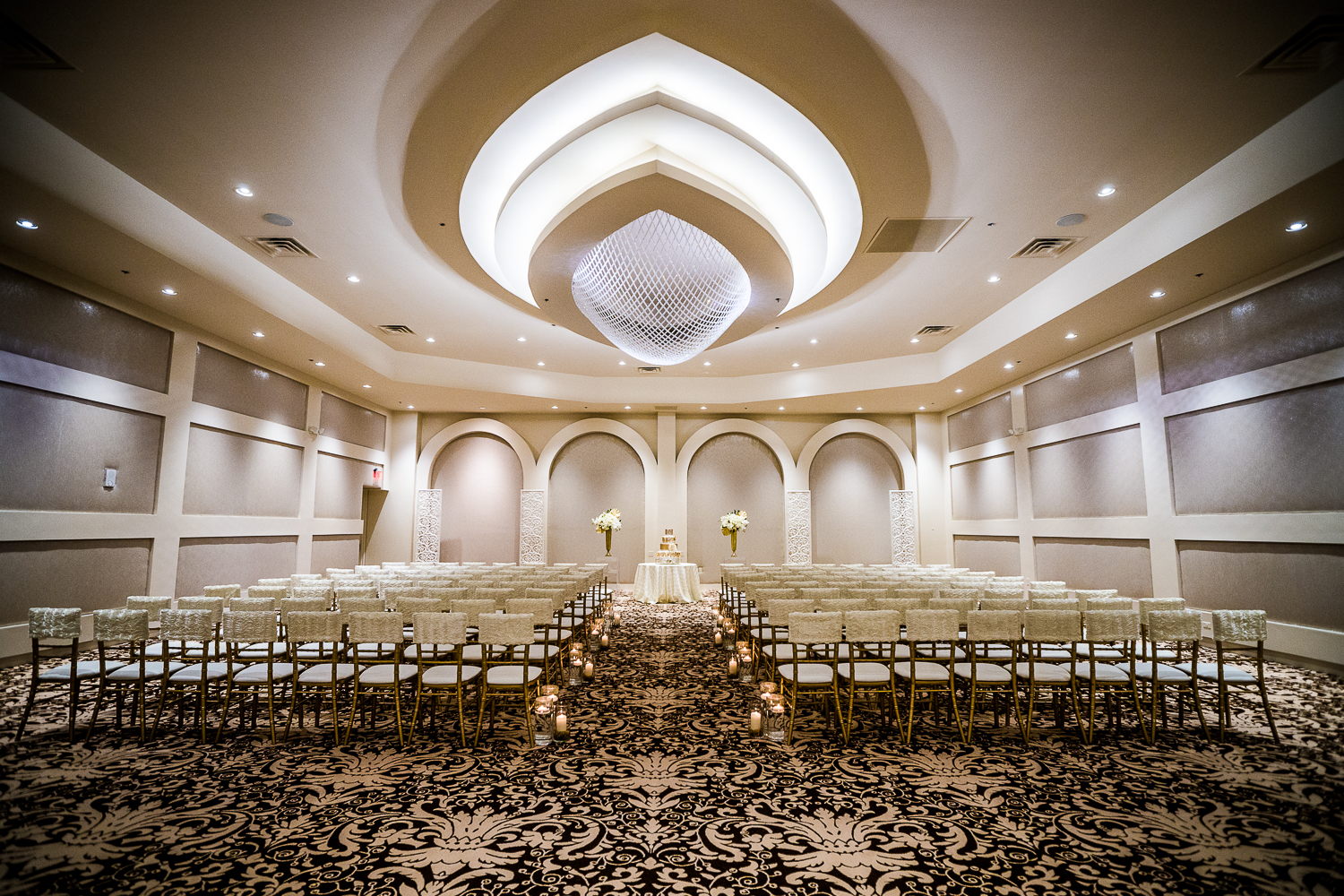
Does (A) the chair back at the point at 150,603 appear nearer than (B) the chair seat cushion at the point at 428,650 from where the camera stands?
No

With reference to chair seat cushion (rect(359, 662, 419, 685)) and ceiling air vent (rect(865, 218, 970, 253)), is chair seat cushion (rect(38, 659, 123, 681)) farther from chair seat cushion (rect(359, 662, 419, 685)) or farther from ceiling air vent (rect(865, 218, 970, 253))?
ceiling air vent (rect(865, 218, 970, 253))

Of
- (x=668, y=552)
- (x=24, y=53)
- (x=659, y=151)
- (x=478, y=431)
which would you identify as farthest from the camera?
(x=478, y=431)

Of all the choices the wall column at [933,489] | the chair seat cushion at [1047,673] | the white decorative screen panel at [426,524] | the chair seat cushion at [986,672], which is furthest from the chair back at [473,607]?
the wall column at [933,489]

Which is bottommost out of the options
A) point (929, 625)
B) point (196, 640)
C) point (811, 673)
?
point (811, 673)

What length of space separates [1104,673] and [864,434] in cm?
1216

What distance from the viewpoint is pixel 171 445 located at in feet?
29.2

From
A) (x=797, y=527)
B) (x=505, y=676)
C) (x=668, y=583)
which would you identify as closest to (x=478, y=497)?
(x=668, y=583)

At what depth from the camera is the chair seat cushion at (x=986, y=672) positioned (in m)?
4.28

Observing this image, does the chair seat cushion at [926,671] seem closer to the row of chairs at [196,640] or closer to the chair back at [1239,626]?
the chair back at [1239,626]

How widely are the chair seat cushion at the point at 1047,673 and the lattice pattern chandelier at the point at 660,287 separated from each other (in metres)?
5.35

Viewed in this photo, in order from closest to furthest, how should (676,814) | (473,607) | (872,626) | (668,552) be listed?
(676,814) → (872,626) → (473,607) → (668,552)

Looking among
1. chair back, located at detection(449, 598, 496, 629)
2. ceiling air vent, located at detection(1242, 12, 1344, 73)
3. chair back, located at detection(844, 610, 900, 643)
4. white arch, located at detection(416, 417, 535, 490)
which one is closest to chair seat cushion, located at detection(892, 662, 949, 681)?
chair back, located at detection(844, 610, 900, 643)

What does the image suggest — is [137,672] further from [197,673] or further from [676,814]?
[676,814]

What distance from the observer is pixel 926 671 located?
4.53 m
